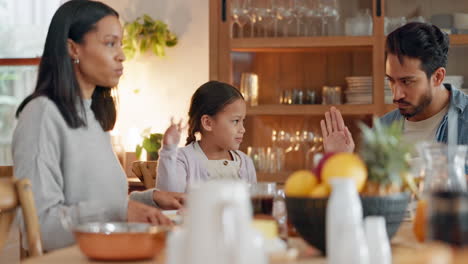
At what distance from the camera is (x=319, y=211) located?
1.20 metres

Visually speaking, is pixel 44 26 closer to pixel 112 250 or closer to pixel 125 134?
pixel 125 134

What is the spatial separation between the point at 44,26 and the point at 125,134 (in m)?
1.05

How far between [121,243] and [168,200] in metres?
0.81

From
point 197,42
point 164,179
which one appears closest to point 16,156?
point 164,179

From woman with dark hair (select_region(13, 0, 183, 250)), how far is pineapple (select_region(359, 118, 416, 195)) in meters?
0.56

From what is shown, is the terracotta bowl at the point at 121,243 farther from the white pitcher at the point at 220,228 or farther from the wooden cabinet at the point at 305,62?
the wooden cabinet at the point at 305,62

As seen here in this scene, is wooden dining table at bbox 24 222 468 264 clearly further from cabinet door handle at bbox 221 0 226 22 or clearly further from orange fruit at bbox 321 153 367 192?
cabinet door handle at bbox 221 0 226 22

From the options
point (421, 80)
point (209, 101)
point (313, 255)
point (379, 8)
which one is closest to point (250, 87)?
point (379, 8)

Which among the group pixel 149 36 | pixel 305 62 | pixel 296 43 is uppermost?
pixel 149 36

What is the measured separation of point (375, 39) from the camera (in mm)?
3898

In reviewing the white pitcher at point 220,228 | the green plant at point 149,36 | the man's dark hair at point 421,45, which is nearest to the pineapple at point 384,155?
the white pitcher at point 220,228

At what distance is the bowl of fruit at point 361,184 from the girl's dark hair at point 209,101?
5.50 ft

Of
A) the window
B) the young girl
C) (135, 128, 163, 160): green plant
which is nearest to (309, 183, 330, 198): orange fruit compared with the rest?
the young girl

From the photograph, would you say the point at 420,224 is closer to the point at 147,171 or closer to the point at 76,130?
the point at 76,130
